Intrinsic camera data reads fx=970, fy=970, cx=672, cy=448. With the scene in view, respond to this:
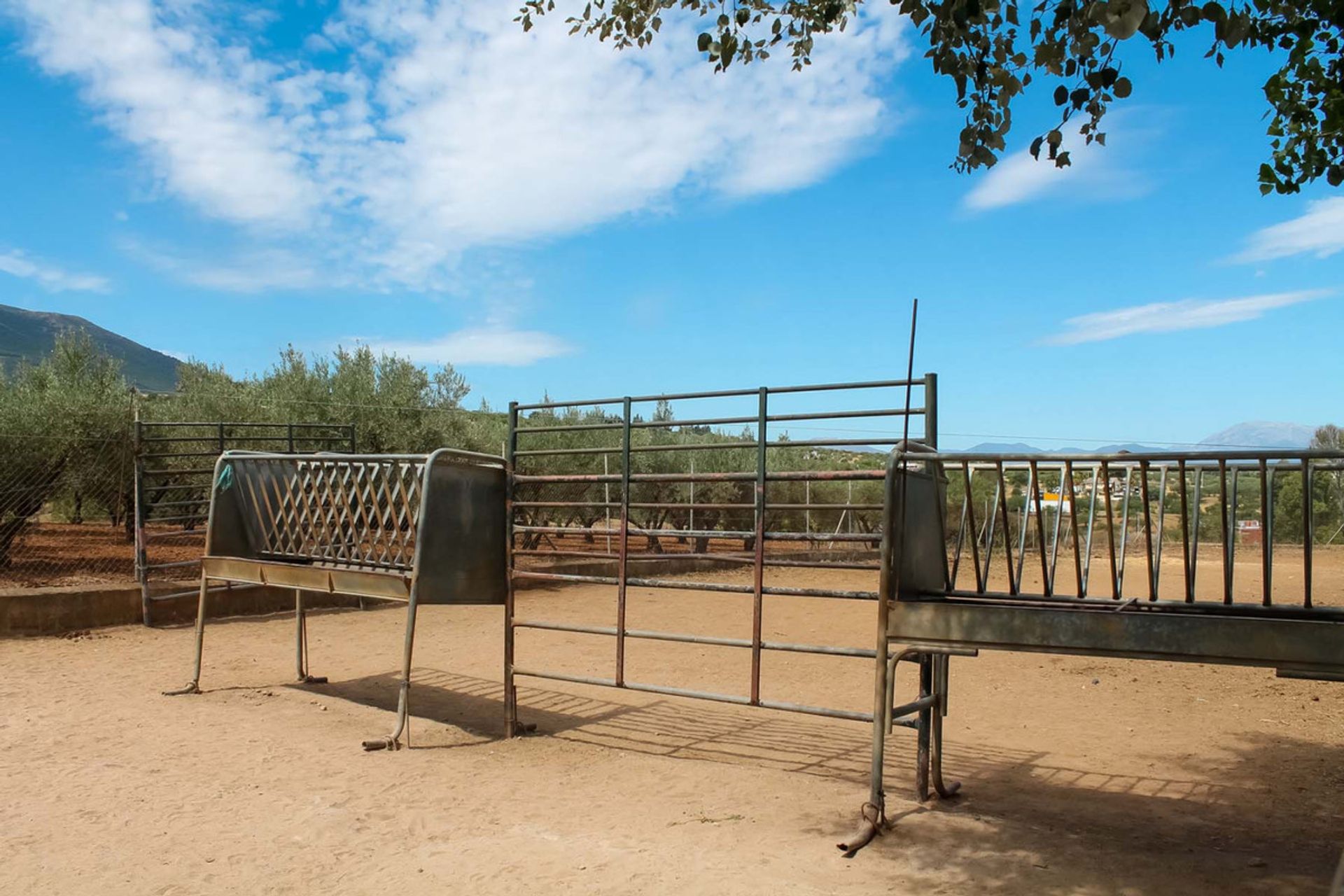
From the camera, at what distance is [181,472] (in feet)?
37.7

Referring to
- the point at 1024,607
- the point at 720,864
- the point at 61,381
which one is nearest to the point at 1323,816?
the point at 1024,607

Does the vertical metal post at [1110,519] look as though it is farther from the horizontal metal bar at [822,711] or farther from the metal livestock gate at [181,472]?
the metal livestock gate at [181,472]

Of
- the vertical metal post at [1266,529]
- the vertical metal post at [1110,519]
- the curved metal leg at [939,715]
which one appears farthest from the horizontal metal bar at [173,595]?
the vertical metal post at [1266,529]

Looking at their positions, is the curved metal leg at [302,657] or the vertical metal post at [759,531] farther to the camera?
the curved metal leg at [302,657]

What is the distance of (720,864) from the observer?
4.17 metres

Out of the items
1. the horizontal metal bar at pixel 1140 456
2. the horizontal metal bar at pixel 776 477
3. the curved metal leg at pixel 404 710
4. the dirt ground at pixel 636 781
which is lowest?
the dirt ground at pixel 636 781

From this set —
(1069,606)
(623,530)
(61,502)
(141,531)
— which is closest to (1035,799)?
(1069,606)

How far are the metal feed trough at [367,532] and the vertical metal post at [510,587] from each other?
0.17 feet

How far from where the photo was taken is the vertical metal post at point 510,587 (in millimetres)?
6637

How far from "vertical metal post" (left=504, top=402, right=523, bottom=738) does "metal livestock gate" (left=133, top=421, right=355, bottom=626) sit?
A: 591 cm

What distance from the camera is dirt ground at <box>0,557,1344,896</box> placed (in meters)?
4.10

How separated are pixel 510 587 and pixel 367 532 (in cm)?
125

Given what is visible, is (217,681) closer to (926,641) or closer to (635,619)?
(635,619)

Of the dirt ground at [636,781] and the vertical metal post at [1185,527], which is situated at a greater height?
the vertical metal post at [1185,527]
